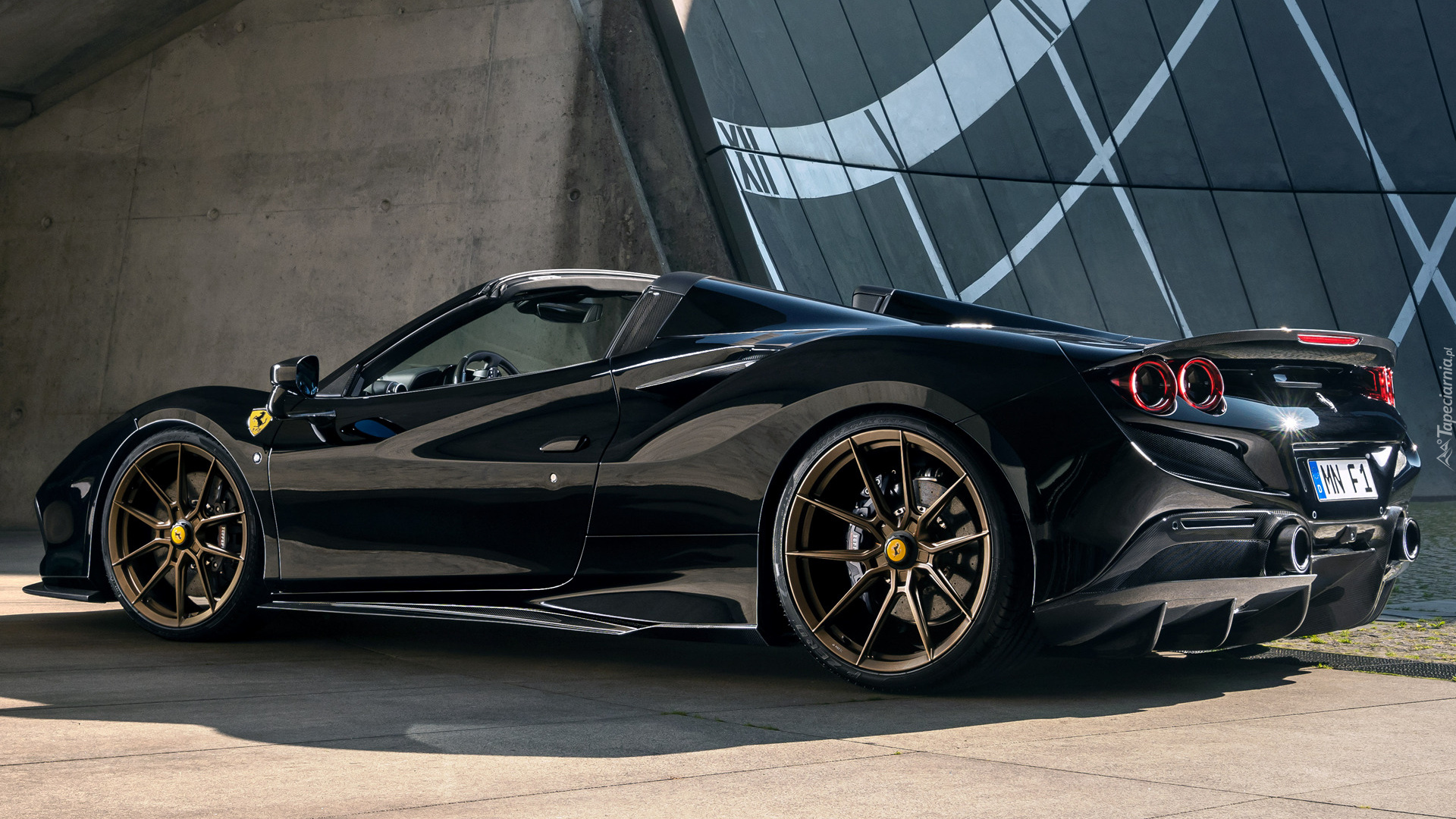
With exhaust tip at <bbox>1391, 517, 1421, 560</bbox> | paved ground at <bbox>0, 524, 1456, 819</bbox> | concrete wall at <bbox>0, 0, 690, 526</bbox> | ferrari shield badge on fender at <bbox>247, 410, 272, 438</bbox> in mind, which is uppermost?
concrete wall at <bbox>0, 0, 690, 526</bbox>

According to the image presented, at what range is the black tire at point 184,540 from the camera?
178 inches

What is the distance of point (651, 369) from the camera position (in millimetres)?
3900

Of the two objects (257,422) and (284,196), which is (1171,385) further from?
(284,196)

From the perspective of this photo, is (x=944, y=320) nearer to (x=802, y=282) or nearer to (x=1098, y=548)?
(x=1098, y=548)

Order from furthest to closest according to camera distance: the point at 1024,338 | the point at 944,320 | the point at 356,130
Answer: the point at 356,130, the point at 944,320, the point at 1024,338

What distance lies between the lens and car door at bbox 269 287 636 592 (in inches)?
154

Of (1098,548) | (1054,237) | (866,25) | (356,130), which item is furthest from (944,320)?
(1054,237)

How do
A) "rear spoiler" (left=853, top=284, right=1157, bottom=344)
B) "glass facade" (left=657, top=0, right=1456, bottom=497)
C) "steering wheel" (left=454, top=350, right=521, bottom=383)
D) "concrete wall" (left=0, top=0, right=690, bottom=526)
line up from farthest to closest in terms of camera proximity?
"glass facade" (left=657, top=0, right=1456, bottom=497) → "concrete wall" (left=0, top=0, right=690, bottom=526) → "steering wheel" (left=454, top=350, right=521, bottom=383) → "rear spoiler" (left=853, top=284, right=1157, bottom=344)

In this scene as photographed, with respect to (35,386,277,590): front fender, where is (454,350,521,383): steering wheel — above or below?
above

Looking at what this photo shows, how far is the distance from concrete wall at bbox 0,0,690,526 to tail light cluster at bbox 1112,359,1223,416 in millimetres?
7508

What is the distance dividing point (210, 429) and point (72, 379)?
894 centimetres

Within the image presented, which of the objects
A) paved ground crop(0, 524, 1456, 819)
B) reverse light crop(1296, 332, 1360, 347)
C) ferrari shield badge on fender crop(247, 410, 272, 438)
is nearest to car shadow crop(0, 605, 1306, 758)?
paved ground crop(0, 524, 1456, 819)

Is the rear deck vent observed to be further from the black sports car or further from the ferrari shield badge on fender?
the ferrari shield badge on fender

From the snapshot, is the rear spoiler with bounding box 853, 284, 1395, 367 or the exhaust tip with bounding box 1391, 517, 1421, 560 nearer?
the rear spoiler with bounding box 853, 284, 1395, 367
